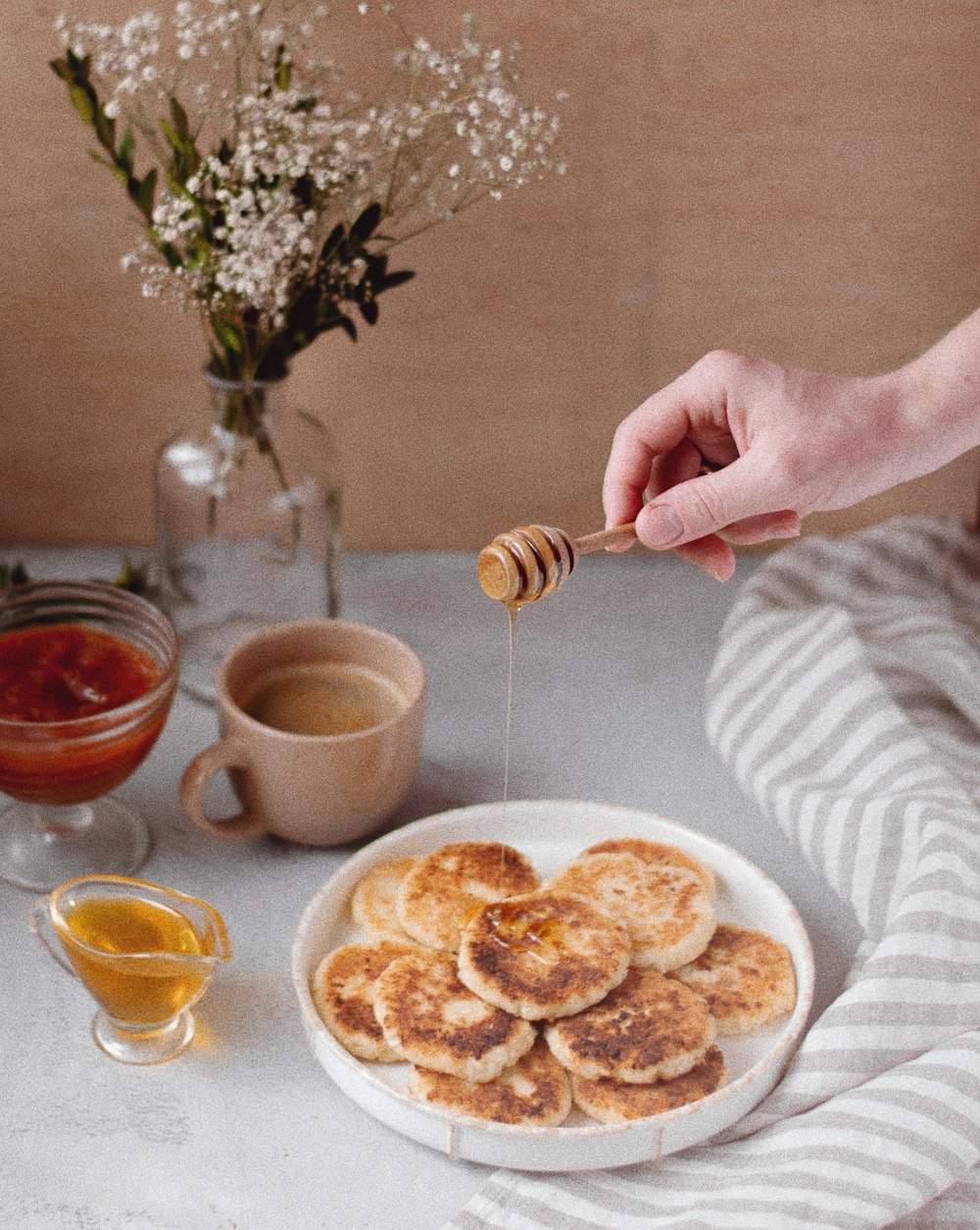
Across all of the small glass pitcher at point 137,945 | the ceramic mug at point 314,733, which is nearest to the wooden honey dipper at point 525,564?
the ceramic mug at point 314,733

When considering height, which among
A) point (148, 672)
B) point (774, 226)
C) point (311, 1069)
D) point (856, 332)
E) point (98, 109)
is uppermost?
point (98, 109)

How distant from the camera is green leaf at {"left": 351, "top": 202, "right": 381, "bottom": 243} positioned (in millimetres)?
1177

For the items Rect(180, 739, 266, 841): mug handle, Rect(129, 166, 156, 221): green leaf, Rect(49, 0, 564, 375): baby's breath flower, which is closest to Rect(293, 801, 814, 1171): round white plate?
Rect(180, 739, 266, 841): mug handle

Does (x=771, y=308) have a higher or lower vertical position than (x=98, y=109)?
lower

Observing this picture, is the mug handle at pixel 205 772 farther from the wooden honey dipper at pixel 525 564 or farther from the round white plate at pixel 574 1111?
the wooden honey dipper at pixel 525 564

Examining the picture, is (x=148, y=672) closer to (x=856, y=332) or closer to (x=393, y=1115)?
(x=393, y=1115)

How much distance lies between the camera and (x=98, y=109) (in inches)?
45.4

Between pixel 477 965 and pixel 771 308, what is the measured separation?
2.61 feet

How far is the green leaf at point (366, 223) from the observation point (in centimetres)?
118

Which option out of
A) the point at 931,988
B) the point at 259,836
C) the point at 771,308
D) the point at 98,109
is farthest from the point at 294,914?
the point at 771,308

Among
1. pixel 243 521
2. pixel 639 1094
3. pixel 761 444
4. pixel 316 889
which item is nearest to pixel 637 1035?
pixel 639 1094

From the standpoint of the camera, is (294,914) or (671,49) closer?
(294,914)

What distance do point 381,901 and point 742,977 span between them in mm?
262

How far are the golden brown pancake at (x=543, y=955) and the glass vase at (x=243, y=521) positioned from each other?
443 millimetres
